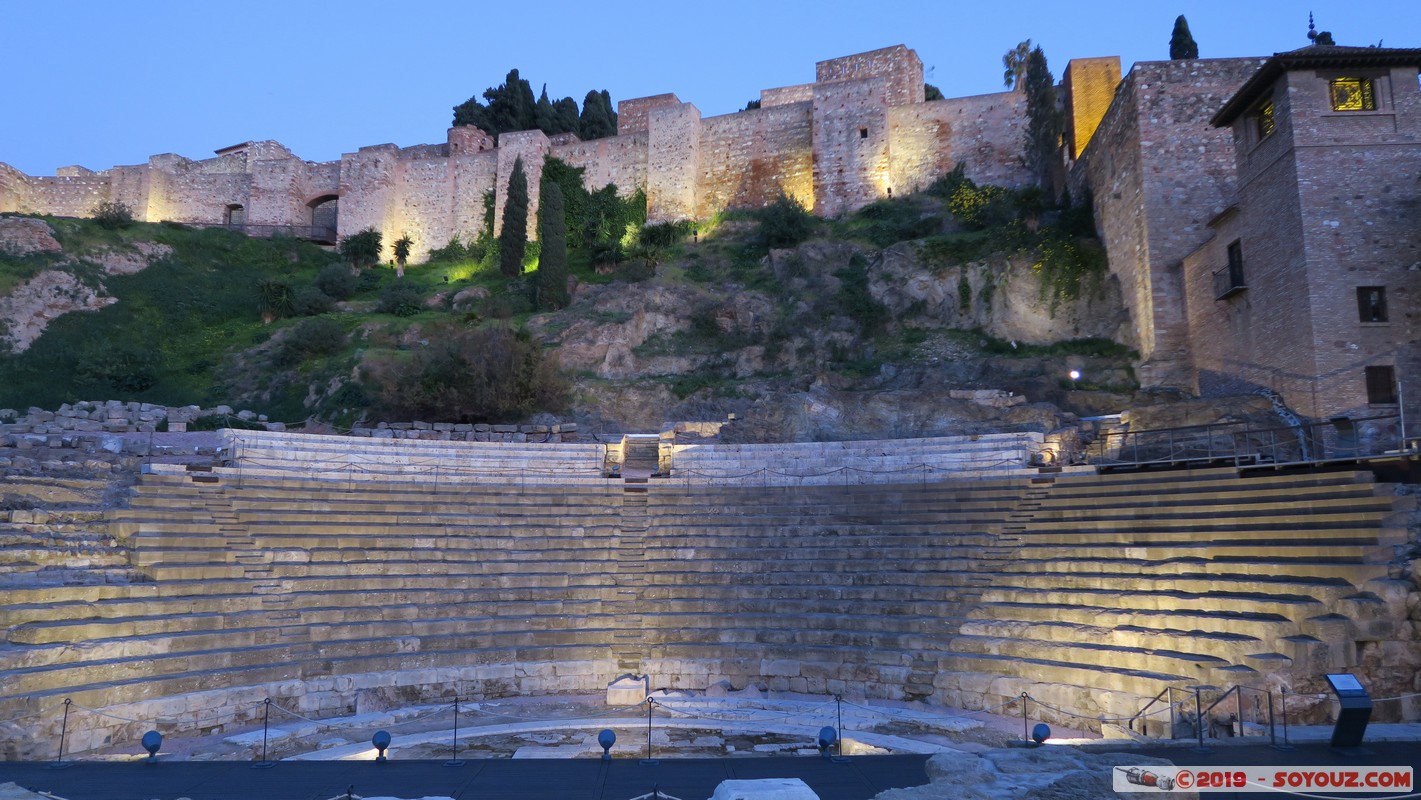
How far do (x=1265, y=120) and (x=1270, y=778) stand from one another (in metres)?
16.4

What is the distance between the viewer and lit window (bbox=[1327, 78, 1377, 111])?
16.5 meters

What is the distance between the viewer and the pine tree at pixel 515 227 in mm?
34906

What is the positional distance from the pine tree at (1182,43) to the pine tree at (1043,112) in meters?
4.19

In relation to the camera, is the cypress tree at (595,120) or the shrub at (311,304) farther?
the cypress tree at (595,120)

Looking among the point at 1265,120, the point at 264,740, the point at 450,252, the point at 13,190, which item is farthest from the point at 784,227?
the point at 13,190

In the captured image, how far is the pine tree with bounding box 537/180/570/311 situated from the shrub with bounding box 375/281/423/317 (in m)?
4.88

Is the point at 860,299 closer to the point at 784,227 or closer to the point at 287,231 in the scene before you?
the point at 784,227

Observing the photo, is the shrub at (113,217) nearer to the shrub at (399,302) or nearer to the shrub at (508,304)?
the shrub at (399,302)

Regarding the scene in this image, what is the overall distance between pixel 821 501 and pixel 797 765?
28.5 feet

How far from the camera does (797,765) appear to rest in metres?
6.86

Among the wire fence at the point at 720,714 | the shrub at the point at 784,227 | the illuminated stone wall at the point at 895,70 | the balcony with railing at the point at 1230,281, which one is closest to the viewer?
the wire fence at the point at 720,714

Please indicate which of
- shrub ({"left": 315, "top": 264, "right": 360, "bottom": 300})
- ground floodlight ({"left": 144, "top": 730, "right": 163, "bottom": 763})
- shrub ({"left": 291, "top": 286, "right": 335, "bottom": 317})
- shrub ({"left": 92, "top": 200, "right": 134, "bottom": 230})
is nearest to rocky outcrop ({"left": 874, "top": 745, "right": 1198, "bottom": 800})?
ground floodlight ({"left": 144, "top": 730, "right": 163, "bottom": 763})

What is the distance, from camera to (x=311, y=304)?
32.6 m

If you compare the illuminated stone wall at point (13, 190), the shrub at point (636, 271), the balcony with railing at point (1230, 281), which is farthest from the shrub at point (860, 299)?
the illuminated stone wall at point (13, 190)
